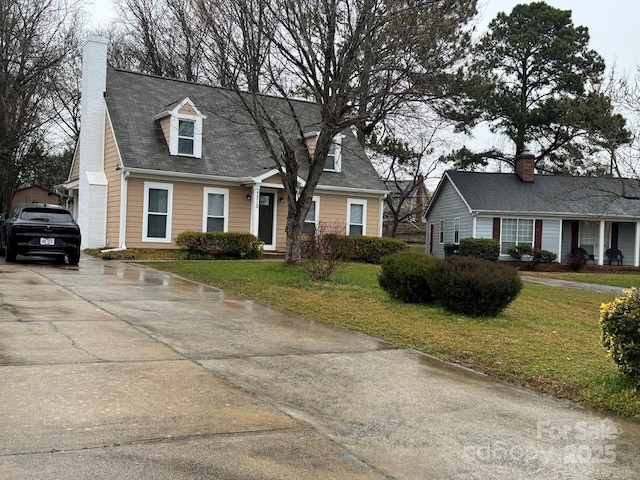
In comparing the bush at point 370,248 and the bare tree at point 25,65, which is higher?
the bare tree at point 25,65

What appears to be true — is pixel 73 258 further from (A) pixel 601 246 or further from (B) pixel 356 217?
(A) pixel 601 246

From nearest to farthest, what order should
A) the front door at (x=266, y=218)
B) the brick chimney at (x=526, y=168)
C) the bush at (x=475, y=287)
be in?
1. the bush at (x=475, y=287)
2. the front door at (x=266, y=218)
3. the brick chimney at (x=526, y=168)

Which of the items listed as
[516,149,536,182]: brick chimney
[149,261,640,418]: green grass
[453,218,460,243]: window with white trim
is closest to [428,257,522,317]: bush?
[149,261,640,418]: green grass

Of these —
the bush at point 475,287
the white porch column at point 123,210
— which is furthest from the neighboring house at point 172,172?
the bush at point 475,287

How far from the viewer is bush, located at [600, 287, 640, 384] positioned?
5980mm

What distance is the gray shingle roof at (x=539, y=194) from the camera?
99.8 feet

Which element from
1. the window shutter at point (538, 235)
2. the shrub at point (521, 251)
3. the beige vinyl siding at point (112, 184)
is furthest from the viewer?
the window shutter at point (538, 235)

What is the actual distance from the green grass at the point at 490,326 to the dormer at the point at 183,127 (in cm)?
715

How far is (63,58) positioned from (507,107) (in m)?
27.6

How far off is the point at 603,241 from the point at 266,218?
18.5 meters

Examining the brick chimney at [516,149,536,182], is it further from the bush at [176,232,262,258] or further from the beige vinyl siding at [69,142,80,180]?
the beige vinyl siding at [69,142,80,180]

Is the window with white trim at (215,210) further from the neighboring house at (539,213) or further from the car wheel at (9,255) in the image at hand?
the neighboring house at (539,213)

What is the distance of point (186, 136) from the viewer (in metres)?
23.1

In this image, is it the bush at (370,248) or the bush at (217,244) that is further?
the bush at (370,248)
